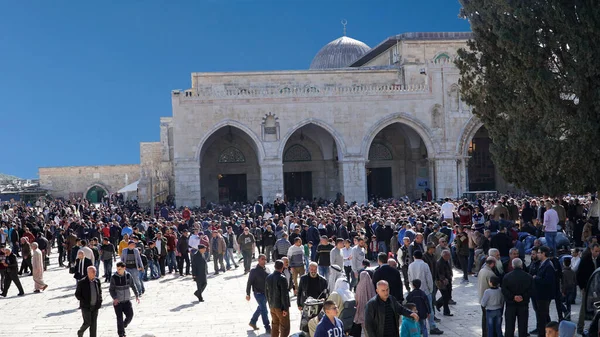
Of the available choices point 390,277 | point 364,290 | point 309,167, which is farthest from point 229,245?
point 309,167

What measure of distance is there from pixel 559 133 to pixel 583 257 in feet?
15.1

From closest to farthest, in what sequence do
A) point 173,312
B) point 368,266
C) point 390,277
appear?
point 390,277 → point 368,266 → point 173,312

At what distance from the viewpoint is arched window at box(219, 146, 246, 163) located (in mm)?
32406

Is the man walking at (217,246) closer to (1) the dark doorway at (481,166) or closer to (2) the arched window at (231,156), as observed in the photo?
(2) the arched window at (231,156)

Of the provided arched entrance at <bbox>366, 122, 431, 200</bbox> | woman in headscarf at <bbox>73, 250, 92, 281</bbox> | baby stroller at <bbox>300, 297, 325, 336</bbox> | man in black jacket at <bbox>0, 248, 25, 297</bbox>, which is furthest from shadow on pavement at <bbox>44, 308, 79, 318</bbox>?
arched entrance at <bbox>366, 122, 431, 200</bbox>

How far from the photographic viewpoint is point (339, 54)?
133 feet

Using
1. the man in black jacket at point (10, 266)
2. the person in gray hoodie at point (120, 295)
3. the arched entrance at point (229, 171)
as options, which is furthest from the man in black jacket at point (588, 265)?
the arched entrance at point (229, 171)

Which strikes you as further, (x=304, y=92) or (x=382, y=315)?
(x=304, y=92)

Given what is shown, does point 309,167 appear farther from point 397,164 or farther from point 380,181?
point 397,164

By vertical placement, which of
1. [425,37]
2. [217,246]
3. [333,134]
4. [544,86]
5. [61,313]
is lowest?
[61,313]

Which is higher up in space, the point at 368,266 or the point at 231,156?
the point at 231,156

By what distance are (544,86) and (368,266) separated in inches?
237

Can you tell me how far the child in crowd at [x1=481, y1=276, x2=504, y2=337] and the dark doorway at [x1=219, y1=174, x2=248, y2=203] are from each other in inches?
989

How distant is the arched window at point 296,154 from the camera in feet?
108
